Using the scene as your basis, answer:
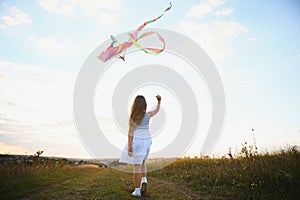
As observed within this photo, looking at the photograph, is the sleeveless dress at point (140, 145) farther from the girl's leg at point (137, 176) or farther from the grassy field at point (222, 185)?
the grassy field at point (222, 185)

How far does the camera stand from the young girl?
616cm

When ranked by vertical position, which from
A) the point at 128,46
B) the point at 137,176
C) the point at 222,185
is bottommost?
the point at 222,185

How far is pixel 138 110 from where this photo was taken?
638 cm

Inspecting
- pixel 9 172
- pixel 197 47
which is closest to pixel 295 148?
pixel 197 47

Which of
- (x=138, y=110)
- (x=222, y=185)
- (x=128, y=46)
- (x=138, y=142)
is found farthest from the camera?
(x=128, y=46)

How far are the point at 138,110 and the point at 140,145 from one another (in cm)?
91

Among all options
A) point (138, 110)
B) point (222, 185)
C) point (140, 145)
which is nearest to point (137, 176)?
point (140, 145)

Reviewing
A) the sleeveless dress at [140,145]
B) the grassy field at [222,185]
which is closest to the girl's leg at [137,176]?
the sleeveless dress at [140,145]

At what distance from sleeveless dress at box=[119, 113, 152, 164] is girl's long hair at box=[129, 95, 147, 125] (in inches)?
4.7

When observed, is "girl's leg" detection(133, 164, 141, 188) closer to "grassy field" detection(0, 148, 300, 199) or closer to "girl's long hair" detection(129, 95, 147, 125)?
"grassy field" detection(0, 148, 300, 199)

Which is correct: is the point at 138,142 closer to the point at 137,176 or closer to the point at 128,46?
the point at 137,176

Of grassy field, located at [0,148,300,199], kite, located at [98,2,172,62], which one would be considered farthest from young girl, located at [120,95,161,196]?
kite, located at [98,2,172,62]

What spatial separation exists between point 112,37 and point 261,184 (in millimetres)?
6927

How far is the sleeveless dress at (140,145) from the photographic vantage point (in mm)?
6168
